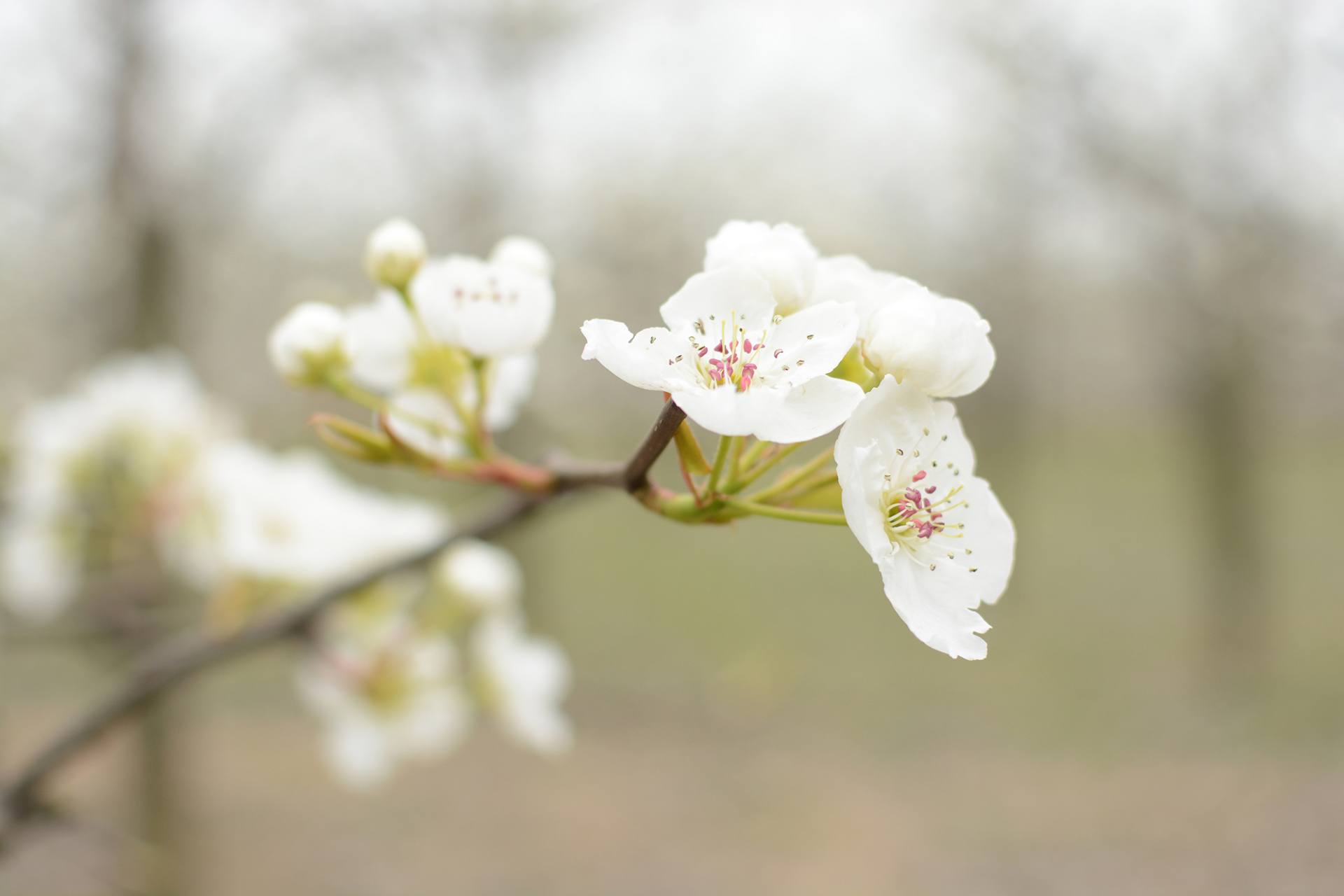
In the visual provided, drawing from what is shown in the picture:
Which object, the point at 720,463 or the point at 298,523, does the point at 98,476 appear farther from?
the point at 720,463

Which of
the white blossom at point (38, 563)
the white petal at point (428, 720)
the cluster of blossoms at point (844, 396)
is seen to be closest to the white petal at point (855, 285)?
the cluster of blossoms at point (844, 396)

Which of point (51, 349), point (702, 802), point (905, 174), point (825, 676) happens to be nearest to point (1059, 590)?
point (825, 676)

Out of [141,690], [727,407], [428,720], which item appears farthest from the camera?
[428,720]

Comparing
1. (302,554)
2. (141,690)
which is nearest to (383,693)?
(302,554)

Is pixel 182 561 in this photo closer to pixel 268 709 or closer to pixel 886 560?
pixel 886 560

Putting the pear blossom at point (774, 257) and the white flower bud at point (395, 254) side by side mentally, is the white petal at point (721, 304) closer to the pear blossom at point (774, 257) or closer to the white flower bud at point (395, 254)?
the pear blossom at point (774, 257)

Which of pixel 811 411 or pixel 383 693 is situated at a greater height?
pixel 811 411
